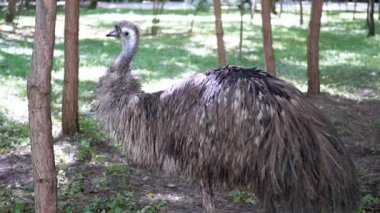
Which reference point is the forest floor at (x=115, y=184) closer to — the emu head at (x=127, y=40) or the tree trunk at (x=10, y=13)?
the emu head at (x=127, y=40)

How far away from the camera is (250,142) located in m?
4.16

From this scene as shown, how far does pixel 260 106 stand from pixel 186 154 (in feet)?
2.25

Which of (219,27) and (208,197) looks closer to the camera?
(208,197)

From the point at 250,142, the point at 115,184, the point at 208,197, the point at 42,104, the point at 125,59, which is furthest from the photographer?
the point at 115,184

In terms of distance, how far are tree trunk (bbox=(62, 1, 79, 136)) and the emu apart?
257cm

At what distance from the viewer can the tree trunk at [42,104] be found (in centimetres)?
354

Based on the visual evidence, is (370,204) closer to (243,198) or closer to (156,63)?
(243,198)

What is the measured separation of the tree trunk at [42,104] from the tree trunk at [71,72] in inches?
140

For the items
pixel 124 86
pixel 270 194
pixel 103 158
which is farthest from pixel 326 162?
Result: pixel 103 158

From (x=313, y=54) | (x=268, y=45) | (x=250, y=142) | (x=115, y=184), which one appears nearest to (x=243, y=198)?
(x=115, y=184)

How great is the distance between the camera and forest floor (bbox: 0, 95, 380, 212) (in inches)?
213

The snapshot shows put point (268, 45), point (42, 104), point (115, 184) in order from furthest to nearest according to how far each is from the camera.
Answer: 1. point (268, 45)
2. point (115, 184)
3. point (42, 104)

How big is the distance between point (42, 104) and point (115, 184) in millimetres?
2555

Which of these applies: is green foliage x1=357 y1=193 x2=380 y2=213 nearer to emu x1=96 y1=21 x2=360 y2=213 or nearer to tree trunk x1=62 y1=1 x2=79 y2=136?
emu x1=96 y1=21 x2=360 y2=213
